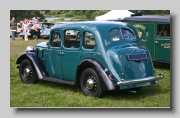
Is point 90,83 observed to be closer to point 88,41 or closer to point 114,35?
point 88,41

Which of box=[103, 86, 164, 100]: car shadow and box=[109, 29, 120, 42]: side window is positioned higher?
box=[109, 29, 120, 42]: side window

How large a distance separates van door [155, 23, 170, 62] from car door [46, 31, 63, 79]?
4153 millimetres

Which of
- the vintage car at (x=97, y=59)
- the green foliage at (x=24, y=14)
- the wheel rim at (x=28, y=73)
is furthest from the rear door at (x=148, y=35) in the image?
the green foliage at (x=24, y=14)

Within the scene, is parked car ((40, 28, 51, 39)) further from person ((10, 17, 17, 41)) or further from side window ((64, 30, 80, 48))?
person ((10, 17, 17, 41))

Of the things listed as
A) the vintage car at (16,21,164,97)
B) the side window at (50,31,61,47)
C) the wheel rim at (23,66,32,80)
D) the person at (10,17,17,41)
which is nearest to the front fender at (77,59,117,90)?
the vintage car at (16,21,164,97)

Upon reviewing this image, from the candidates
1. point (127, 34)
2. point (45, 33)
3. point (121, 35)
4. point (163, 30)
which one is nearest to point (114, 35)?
point (121, 35)

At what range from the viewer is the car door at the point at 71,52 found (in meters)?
8.60

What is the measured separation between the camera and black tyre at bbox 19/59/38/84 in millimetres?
9609

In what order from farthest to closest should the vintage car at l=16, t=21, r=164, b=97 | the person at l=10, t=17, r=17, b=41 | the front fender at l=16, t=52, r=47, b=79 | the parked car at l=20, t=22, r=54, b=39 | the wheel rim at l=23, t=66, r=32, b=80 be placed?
the wheel rim at l=23, t=66, r=32, b=80, the front fender at l=16, t=52, r=47, b=79, the parked car at l=20, t=22, r=54, b=39, the person at l=10, t=17, r=17, b=41, the vintage car at l=16, t=21, r=164, b=97

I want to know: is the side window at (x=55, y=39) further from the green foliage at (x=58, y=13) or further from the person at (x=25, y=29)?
the green foliage at (x=58, y=13)

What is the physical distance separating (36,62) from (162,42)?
4.47 m

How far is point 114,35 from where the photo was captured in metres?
8.45

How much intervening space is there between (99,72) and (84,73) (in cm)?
51

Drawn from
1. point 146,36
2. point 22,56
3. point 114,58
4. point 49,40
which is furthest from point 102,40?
point 146,36
